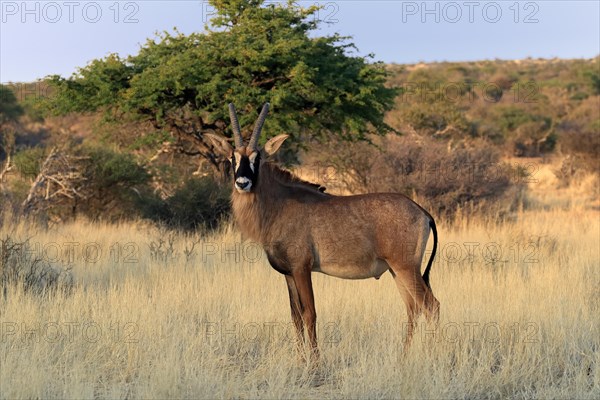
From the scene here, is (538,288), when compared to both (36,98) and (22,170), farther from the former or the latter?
(22,170)

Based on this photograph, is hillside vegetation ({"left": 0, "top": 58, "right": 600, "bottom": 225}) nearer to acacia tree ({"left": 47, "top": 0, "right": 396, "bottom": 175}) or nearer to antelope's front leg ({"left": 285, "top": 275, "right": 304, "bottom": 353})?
acacia tree ({"left": 47, "top": 0, "right": 396, "bottom": 175})

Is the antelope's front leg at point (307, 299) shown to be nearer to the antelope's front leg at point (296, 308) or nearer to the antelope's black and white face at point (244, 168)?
the antelope's front leg at point (296, 308)

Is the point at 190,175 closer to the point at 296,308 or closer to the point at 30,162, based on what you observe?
the point at 30,162

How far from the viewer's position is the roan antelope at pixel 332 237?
21.4 ft

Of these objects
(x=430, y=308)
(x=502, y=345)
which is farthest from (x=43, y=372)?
(x=502, y=345)

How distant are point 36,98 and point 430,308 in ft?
39.7

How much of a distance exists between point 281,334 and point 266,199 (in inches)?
56.2

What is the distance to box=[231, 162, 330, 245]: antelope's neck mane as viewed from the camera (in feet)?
22.1

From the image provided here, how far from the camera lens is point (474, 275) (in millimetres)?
9797

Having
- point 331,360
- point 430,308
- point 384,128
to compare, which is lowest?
point 331,360

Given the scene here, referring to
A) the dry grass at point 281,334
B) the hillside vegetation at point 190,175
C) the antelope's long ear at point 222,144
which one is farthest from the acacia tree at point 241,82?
the antelope's long ear at point 222,144

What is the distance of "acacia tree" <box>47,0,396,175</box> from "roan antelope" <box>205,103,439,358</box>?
743 centimetres

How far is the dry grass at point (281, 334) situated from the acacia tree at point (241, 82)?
182 inches

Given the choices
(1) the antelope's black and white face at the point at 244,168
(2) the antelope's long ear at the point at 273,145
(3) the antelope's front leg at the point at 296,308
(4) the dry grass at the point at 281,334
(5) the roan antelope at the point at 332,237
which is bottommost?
(4) the dry grass at the point at 281,334
